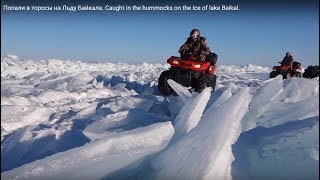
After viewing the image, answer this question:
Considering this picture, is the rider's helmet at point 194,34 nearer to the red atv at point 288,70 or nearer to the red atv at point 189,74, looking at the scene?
the red atv at point 189,74

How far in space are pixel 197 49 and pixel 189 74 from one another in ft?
2.46

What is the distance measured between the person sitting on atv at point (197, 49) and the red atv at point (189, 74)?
18cm

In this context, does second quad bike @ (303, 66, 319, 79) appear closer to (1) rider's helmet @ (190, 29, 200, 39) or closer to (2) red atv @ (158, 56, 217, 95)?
(1) rider's helmet @ (190, 29, 200, 39)

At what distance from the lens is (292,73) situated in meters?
13.6

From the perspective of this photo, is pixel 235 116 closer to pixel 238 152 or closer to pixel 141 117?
pixel 238 152

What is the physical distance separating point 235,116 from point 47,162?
4.27 ft

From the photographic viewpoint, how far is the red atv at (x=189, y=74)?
24.3 feet

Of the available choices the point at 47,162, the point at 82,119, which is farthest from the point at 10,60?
the point at 47,162

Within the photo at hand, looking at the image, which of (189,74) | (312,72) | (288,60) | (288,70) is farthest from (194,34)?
(288,60)

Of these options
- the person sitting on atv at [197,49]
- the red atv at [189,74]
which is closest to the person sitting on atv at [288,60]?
the person sitting on atv at [197,49]

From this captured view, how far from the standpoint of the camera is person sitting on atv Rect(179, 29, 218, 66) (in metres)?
7.88

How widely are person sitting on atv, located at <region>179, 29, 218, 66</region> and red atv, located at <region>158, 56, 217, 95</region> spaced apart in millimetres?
179

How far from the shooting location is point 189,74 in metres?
7.54

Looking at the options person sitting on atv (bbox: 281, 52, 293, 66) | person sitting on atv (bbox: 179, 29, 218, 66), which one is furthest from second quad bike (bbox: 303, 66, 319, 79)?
person sitting on atv (bbox: 179, 29, 218, 66)
